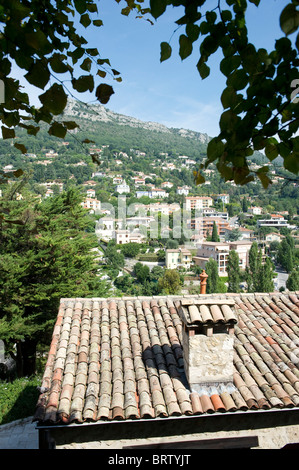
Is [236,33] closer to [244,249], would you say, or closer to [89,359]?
[89,359]

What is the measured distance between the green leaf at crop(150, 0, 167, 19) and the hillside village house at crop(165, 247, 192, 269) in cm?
5659

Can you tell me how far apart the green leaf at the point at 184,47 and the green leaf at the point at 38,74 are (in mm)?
565

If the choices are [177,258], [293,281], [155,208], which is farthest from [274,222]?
[293,281]

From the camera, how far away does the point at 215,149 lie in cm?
131

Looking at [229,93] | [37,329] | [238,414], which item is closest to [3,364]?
[37,329]

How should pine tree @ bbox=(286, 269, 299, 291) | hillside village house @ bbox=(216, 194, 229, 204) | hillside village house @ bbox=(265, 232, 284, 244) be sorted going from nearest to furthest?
pine tree @ bbox=(286, 269, 299, 291), hillside village house @ bbox=(265, 232, 284, 244), hillside village house @ bbox=(216, 194, 229, 204)

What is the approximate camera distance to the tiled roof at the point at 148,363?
3498mm

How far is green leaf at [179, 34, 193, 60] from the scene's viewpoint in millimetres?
1456

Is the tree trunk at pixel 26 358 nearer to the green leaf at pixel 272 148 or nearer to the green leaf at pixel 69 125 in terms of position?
the green leaf at pixel 69 125

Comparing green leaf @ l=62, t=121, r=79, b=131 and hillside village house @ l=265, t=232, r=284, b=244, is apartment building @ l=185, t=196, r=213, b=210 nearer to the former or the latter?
hillside village house @ l=265, t=232, r=284, b=244

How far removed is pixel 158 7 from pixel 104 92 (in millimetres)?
417

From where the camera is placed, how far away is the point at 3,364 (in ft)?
36.8

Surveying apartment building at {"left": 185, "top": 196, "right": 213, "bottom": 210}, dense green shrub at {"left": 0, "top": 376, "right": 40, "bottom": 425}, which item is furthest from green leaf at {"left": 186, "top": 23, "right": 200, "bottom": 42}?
apartment building at {"left": 185, "top": 196, "right": 213, "bottom": 210}

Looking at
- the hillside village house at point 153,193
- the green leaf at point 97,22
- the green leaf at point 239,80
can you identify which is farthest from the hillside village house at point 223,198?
the green leaf at point 239,80
